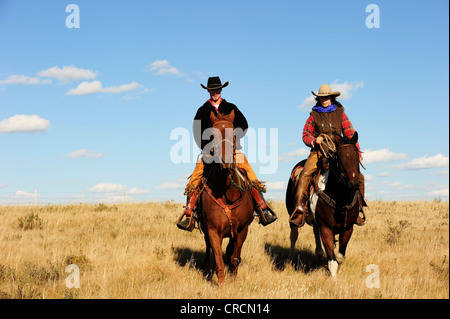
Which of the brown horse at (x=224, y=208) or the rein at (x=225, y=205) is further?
the rein at (x=225, y=205)

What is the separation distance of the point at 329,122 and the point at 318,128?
0.90 feet

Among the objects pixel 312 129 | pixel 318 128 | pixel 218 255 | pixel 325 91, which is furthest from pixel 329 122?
pixel 218 255

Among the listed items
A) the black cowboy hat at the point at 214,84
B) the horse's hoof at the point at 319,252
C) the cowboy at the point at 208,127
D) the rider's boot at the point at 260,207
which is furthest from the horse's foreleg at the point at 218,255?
the horse's hoof at the point at 319,252

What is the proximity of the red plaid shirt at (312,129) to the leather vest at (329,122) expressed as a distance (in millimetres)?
132

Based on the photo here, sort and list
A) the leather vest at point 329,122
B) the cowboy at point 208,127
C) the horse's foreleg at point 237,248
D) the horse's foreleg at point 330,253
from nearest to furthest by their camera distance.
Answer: the horse's foreleg at point 237,248 → the horse's foreleg at point 330,253 → the cowboy at point 208,127 → the leather vest at point 329,122

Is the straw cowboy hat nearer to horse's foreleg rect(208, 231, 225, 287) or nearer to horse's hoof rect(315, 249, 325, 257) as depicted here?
horse's hoof rect(315, 249, 325, 257)

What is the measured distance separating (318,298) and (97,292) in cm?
372

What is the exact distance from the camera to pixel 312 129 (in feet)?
31.5

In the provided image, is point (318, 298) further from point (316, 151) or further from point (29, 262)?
point (29, 262)

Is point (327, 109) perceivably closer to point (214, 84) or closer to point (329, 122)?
point (329, 122)

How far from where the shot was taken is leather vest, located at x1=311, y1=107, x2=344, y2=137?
9.34m

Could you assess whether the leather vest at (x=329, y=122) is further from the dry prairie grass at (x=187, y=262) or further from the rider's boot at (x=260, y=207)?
the dry prairie grass at (x=187, y=262)

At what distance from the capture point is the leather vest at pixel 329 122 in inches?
368
